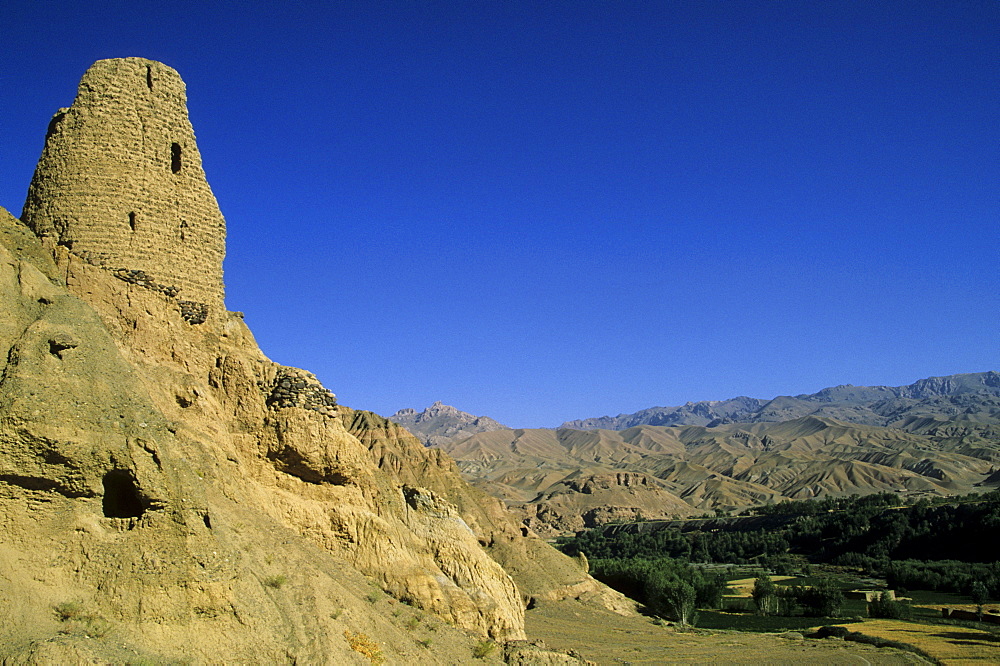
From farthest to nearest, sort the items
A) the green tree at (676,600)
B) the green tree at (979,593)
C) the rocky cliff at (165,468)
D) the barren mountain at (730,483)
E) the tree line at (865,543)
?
the barren mountain at (730,483) < the tree line at (865,543) < the green tree at (979,593) < the green tree at (676,600) < the rocky cliff at (165,468)

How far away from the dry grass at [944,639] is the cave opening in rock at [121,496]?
1532 inches

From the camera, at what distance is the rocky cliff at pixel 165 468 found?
8484 millimetres

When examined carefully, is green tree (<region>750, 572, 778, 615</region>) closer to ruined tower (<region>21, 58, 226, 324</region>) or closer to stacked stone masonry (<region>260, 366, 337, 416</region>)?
stacked stone masonry (<region>260, 366, 337, 416</region>)

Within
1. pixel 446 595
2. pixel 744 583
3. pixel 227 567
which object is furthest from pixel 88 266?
pixel 744 583

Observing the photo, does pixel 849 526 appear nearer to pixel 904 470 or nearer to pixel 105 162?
pixel 904 470

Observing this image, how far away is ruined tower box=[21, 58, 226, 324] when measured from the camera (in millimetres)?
12852

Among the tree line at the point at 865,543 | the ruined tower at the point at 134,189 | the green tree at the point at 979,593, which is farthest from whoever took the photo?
the tree line at the point at 865,543

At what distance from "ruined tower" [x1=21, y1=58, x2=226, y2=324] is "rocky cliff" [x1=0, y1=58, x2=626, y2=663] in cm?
4

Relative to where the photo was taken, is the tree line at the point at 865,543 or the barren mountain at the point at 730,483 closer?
the tree line at the point at 865,543

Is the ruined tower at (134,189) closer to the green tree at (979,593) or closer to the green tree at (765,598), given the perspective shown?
the green tree at (765,598)

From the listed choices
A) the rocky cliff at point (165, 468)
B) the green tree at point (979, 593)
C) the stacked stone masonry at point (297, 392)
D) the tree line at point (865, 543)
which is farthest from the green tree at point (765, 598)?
the stacked stone masonry at point (297, 392)

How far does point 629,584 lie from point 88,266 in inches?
1918

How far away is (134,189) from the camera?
13.3 m

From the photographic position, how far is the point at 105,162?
1324 cm
